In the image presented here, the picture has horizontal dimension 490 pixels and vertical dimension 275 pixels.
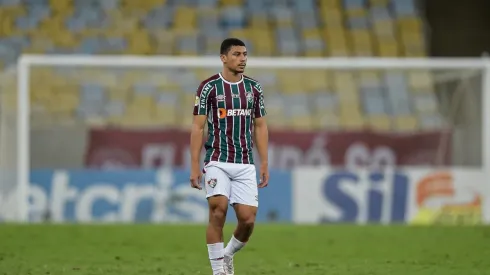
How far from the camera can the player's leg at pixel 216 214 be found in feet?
25.3

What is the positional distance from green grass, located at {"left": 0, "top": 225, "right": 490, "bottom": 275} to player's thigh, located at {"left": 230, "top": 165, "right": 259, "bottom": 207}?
1.20 meters

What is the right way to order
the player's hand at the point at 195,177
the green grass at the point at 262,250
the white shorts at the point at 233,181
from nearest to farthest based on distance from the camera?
the player's hand at the point at 195,177
the white shorts at the point at 233,181
the green grass at the point at 262,250

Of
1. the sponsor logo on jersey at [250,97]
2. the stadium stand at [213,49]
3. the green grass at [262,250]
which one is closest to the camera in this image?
the sponsor logo on jersey at [250,97]

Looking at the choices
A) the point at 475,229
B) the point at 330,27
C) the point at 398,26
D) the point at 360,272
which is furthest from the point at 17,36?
the point at 360,272

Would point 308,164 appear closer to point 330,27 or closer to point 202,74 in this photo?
point 202,74

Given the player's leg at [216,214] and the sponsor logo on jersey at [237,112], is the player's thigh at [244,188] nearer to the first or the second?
the player's leg at [216,214]

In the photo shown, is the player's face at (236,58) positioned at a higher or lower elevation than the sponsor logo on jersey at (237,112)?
higher

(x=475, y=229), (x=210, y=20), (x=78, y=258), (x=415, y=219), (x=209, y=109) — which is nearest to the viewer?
(x=209, y=109)

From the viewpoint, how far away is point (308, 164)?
16750 millimetres

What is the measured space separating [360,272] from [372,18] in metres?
13.7

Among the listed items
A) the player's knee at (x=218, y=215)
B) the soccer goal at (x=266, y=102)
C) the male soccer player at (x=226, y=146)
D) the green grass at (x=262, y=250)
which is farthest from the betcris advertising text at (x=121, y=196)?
the player's knee at (x=218, y=215)

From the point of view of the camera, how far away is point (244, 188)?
308 inches

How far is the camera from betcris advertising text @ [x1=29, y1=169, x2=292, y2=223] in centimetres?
1616

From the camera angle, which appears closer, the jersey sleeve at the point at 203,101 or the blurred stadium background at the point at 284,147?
the jersey sleeve at the point at 203,101
